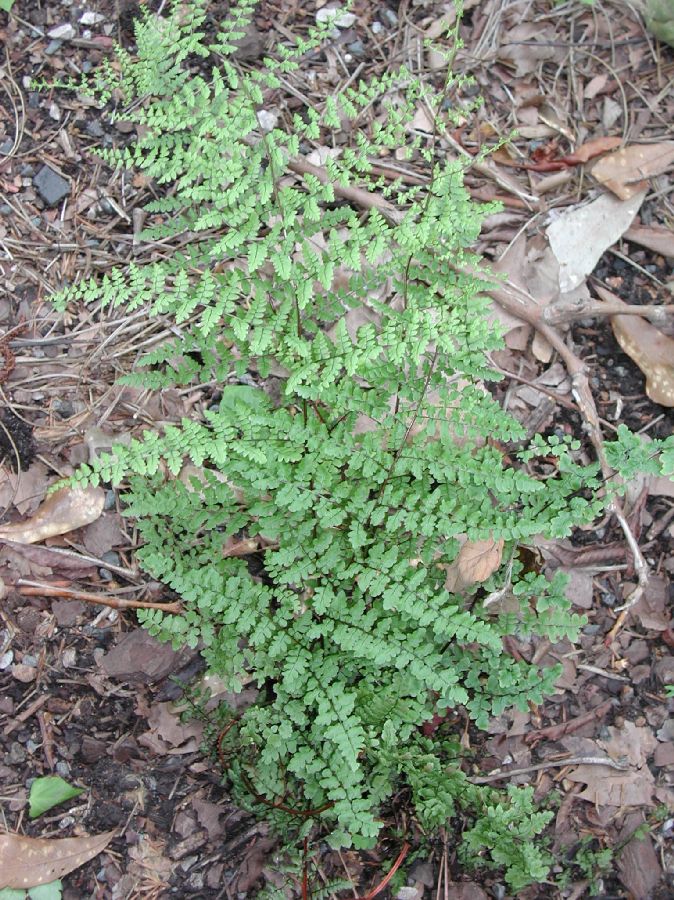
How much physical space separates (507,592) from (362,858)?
4.01 feet

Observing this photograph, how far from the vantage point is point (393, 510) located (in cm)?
318

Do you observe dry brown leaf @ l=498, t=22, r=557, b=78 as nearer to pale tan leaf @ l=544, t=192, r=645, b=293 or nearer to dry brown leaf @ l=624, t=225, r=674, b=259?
pale tan leaf @ l=544, t=192, r=645, b=293

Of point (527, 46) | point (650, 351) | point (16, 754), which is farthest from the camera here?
point (527, 46)

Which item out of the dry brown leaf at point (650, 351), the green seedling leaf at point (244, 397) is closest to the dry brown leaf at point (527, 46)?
the dry brown leaf at point (650, 351)

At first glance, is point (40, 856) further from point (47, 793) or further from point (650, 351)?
point (650, 351)

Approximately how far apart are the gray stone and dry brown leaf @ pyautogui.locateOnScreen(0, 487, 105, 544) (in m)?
1.48

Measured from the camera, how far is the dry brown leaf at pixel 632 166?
13.4ft

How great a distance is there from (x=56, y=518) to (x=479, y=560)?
1.83 meters

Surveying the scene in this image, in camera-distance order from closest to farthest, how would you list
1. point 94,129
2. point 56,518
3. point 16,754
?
1. point 16,754
2. point 56,518
3. point 94,129

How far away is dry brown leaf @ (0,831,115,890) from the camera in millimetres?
3141

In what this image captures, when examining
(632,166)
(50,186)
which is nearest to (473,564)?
(632,166)

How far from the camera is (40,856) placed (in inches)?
125

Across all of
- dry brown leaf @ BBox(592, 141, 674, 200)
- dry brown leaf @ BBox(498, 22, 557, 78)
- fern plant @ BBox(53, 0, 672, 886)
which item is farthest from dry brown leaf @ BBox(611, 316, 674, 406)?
dry brown leaf @ BBox(498, 22, 557, 78)

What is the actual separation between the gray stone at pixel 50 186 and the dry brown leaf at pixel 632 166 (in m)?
2.66
